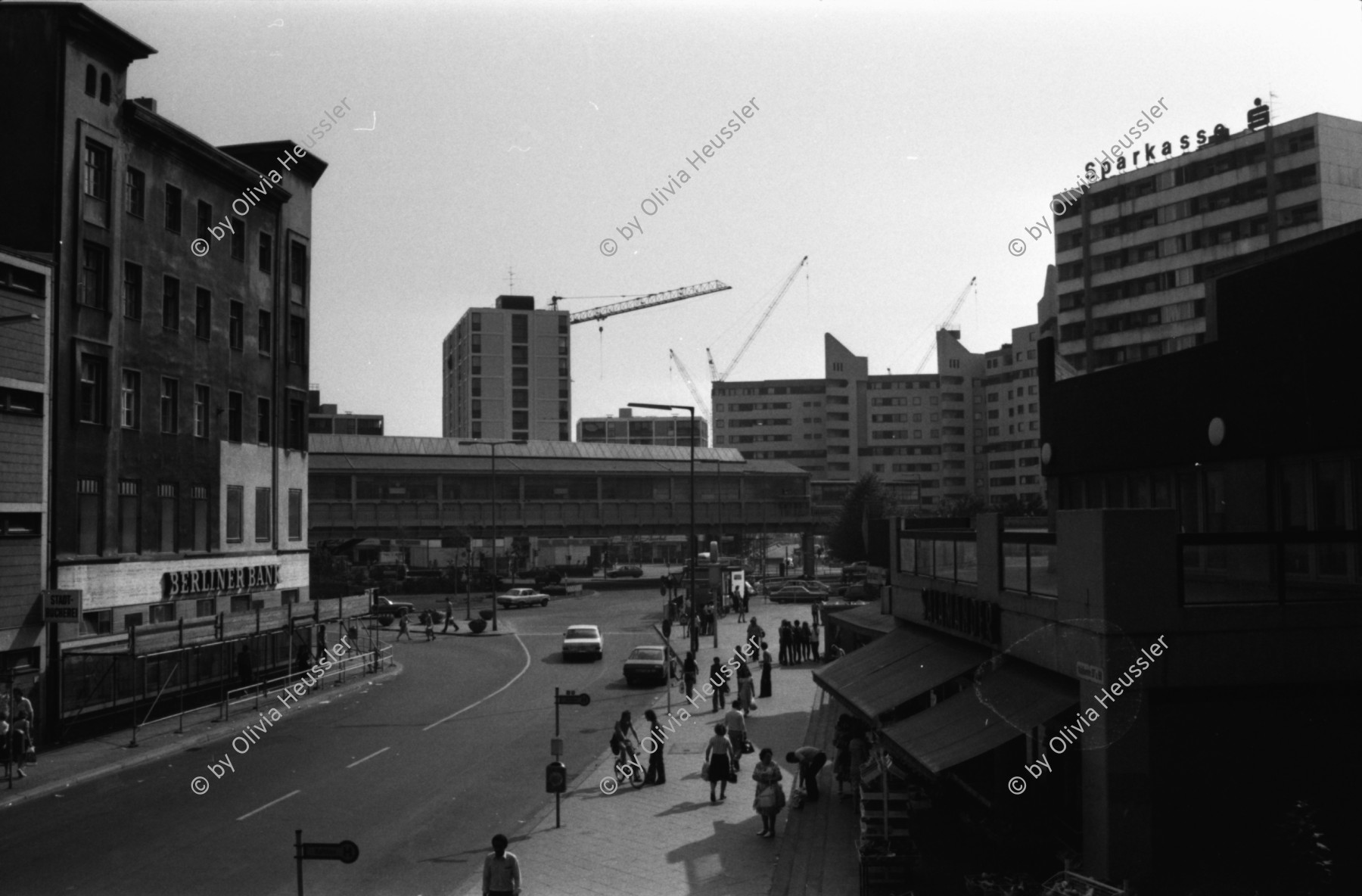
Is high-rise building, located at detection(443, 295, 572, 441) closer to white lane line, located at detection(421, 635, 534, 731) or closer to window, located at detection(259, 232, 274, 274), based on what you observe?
white lane line, located at detection(421, 635, 534, 731)

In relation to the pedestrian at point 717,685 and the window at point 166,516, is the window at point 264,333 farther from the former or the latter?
the pedestrian at point 717,685

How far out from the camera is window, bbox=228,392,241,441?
40.5 m

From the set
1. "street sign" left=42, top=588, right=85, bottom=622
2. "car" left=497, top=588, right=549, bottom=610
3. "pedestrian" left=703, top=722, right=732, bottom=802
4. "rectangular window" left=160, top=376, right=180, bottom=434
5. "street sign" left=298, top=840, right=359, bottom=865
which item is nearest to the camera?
"street sign" left=298, top=840, right=359, bottom=865

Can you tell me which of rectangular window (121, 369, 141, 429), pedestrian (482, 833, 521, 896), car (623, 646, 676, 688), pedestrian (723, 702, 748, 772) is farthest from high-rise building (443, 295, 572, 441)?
pedestrian (482, 833, 521, 896)

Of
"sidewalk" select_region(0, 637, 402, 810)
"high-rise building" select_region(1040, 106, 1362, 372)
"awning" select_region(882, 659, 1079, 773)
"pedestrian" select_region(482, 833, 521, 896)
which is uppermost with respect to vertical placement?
"high-rise building" select_region(1040, 106, 1362, 372)

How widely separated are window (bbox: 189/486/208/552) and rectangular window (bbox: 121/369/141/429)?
151 inches

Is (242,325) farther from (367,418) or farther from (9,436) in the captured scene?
(367,418)

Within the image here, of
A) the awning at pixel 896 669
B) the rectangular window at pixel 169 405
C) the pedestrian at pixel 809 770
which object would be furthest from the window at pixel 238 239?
the pedestrian at pixel 809 770

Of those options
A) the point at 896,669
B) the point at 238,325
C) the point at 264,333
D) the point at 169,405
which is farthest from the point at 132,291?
the point at 896,669

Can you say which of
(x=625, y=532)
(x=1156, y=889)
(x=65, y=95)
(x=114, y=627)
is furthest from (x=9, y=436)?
(x=625, y=532)

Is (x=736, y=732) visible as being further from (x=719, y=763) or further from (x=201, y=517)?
(x=201, y=517)

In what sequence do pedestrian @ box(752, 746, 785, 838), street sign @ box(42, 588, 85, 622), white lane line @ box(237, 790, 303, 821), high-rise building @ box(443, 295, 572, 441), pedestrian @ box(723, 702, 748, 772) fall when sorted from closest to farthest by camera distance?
pedestrian @ box(752, 746, 785, 838) → white lane line @ box(237, 790, 303, 821) → pedestrian @ box(723, 702, 748, 772) → street sign @ box(42, 588, 85, 622) → high-rise building @ box(443, 295, 572, 441)

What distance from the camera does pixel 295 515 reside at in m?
45.0

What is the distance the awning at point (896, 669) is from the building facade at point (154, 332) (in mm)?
19647
